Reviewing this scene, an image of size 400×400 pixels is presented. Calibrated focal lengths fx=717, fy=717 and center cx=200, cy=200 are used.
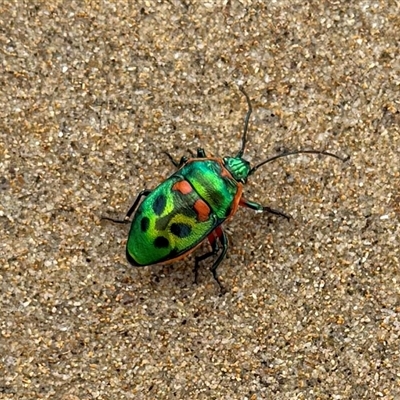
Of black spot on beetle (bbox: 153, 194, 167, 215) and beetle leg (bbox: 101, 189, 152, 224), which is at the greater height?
black spot on beetle (bbox: 153, 194, 167, 215)

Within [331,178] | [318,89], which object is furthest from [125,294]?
[318,89]

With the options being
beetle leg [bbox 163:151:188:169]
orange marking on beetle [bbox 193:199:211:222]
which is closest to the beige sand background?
beetle leg [bbox 163:151:188:169]

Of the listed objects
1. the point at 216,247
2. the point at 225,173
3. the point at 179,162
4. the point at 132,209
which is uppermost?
the point at 225,173

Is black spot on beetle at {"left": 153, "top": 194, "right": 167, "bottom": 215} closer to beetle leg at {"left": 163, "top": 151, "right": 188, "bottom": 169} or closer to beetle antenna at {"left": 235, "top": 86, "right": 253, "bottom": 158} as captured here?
beetle leg at {"left": 163, "top": 151, "right": 188, "bottom": 169}

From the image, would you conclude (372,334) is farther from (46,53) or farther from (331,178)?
(46,53)

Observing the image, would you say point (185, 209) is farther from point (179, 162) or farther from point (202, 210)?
point (179, 162)

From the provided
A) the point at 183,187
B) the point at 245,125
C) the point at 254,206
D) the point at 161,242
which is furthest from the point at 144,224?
the point at 245,125

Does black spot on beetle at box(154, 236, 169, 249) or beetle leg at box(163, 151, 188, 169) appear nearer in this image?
black spot on beetle at box(154, 236, 169, 249)
